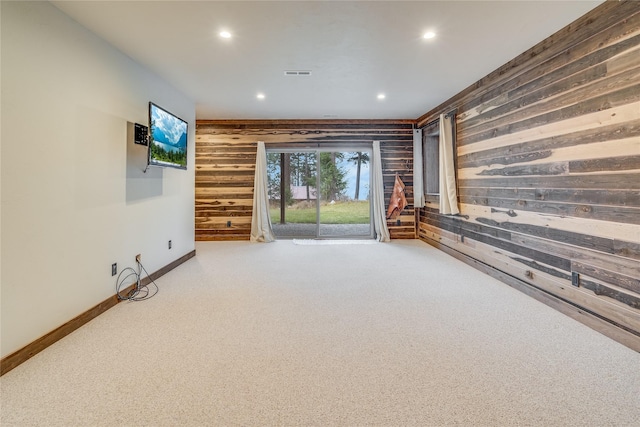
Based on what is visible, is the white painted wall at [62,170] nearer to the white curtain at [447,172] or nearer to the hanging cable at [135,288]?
the hanging cable at [135,288]

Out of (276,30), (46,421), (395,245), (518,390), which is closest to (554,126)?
(518,390)

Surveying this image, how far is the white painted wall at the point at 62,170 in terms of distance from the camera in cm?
178

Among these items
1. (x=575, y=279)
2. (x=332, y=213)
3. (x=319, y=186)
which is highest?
(x=319, y=186)

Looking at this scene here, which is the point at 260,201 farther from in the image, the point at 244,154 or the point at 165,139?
the point at 165,139

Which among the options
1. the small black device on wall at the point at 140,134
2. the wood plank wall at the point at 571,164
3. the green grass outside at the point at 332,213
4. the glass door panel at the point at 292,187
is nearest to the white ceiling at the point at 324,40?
the wood plank wall at the point at 571,164

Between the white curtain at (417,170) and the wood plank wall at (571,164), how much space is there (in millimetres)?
1885

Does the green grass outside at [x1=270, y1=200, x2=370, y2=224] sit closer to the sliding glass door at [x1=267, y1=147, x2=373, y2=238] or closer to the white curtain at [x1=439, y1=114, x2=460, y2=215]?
the sliding glass door at [x1=267, y1=147, x2=373, y2=238]

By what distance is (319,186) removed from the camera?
5863mm

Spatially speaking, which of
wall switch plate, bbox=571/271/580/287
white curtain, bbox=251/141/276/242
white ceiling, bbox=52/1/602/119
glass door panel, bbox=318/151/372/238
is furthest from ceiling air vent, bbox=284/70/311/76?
wall switch plate, bbox=571/271/580/287

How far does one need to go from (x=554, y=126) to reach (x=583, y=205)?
77 centimetres

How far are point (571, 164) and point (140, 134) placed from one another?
4128 mm

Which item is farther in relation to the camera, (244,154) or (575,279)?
(244,154)

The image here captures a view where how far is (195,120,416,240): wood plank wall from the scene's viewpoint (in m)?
5.81

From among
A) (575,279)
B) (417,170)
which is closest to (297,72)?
(417,170)
